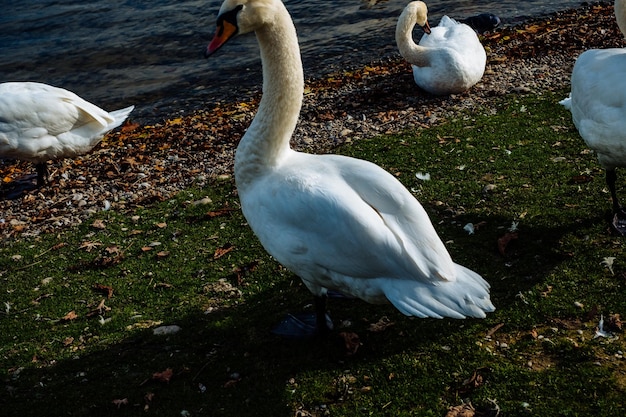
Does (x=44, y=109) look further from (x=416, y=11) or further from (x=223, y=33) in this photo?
(x=416, y=11)

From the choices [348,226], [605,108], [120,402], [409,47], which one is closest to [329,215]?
[348,226]

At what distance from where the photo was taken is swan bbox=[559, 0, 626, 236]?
4.95 metres

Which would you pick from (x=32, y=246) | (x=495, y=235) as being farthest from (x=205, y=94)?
(x=495, y=235)

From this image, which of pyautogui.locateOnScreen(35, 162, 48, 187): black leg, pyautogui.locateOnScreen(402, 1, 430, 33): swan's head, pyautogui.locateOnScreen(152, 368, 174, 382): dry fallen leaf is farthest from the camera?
pyautogui.locateOnScreen(402, 1, 430, 33): swan's head

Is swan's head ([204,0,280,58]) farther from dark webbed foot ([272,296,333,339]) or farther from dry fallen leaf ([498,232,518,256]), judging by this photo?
dry fallen leaf ([498,232,518,256])

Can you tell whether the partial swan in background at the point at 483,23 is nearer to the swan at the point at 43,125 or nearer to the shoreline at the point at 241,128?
the shoreline at the point at 241,128

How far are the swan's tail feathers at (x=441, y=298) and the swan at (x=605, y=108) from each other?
1851mm

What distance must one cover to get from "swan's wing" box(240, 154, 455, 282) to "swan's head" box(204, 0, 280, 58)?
0.89 metres

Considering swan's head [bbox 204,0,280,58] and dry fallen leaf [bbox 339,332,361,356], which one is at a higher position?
swan's head [bbox 204,0,280,58]

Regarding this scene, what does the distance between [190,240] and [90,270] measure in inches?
35.4

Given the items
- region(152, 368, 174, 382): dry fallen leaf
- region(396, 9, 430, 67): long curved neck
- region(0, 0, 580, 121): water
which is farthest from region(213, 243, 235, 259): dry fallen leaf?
region(0, 0, 580, 121): water

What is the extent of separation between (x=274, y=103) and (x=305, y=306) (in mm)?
1525

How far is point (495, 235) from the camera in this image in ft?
18.2

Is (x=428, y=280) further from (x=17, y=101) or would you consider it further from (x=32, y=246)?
(x=17, y=101)
